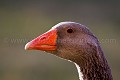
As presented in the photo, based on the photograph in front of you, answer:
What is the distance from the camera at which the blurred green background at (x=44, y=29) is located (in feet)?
45.9

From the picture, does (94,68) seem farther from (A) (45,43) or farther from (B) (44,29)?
(B) (44,29)

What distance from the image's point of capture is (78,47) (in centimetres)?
671

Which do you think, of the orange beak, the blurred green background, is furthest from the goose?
the blurred green background

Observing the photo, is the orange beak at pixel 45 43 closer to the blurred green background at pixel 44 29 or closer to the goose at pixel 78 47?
the goose at pixel 78 47

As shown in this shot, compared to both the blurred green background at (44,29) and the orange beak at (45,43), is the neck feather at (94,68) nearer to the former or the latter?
the orange beak at (45,43)

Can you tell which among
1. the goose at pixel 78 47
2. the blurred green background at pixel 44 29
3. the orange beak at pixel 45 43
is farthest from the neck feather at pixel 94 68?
the blurred green background at pixel 44 29

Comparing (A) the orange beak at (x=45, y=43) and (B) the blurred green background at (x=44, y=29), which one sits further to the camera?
(B) the blurred green background at (x=44, y=29)

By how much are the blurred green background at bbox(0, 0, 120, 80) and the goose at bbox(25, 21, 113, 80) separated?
20.2ft

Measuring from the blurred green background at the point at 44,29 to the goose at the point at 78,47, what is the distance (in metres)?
6.17

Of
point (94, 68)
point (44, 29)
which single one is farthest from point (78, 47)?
point (44, 29)

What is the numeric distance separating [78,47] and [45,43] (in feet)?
1.34

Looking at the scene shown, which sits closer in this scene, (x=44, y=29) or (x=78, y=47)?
(x=78, y=47)

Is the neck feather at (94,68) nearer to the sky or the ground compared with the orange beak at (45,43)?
nearer to the ground

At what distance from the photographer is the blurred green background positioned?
551 inches
